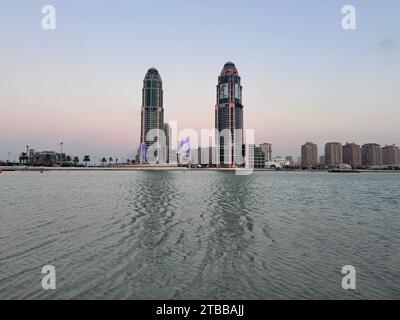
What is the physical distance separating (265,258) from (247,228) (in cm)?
1053

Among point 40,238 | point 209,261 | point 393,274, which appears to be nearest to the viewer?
point 393,274

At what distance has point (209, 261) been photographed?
19922mm

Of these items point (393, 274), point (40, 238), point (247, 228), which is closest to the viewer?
point (393, 274)

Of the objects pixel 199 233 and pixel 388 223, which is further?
pixel 388 223

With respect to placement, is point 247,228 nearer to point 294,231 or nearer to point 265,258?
point 294,231

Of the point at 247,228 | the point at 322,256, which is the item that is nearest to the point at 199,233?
the point at 247,228

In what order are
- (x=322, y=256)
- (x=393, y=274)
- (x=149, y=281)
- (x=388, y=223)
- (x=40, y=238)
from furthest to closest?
(x=388, y=223) < (x=40, y=238) < (x=322, y=256) < (x=393, y=274) < (x=149, y=281)

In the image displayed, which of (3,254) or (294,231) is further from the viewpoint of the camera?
(294,231)

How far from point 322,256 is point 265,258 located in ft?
13.0

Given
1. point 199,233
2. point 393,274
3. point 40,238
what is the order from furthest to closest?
Answer: 1. point 199,233
2. point 40,238
3. point 393,274

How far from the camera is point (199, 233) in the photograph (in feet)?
92.9
